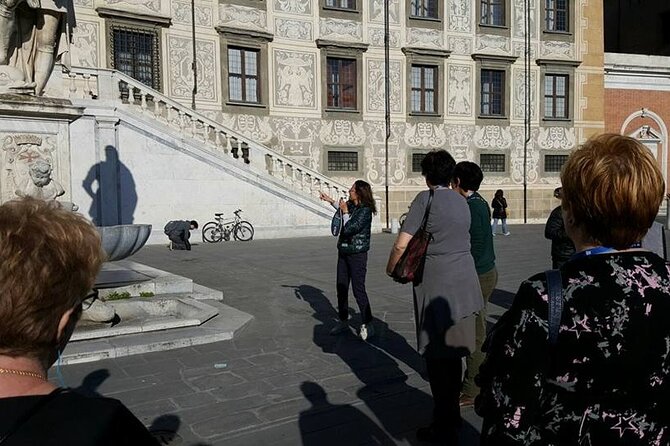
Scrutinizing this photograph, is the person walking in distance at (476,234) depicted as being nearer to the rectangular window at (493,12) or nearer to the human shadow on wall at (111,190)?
the human shadow on wall at (111,190)

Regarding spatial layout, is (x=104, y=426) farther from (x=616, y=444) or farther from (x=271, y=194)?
(x=271, y=194)

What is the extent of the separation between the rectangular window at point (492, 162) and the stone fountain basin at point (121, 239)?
2209 centimetres

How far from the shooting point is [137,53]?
20688 millimetres

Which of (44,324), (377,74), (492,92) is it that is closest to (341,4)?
(377,74)

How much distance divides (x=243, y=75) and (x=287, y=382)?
1932 centimetres

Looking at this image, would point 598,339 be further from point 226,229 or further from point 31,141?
point 226,229

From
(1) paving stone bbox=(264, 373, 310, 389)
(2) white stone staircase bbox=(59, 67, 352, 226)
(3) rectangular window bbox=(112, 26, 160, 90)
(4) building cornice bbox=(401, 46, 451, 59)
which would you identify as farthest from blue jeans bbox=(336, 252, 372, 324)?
(4) building cornice bbox=(401, 46, 451, 59)

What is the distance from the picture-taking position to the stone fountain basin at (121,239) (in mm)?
6473

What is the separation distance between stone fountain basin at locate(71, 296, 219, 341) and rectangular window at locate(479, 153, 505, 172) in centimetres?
2162

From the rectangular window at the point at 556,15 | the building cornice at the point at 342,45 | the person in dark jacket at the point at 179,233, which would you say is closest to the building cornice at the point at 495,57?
the rectangular window at the point at 556,15

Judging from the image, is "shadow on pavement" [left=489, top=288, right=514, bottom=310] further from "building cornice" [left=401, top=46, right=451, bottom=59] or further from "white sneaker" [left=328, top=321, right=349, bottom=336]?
"building cornice" [left=401, top=46, right=451, bottom=59]

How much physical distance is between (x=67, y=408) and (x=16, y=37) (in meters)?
6.60

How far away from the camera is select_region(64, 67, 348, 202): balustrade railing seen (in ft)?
55.9

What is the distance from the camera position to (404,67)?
25078mm
